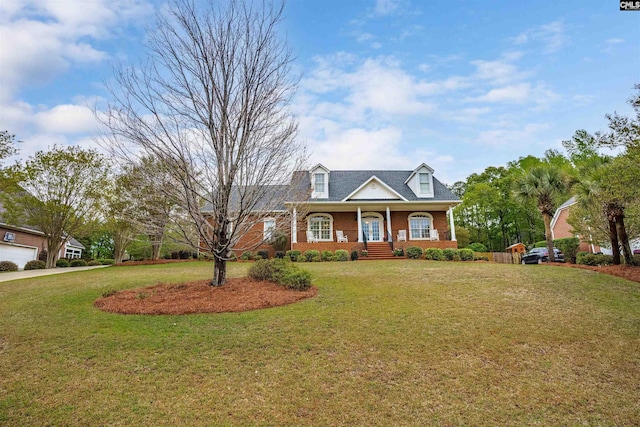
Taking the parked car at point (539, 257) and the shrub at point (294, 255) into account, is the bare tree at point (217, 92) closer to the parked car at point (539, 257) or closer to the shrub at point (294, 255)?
the shrub at point (294, 255)

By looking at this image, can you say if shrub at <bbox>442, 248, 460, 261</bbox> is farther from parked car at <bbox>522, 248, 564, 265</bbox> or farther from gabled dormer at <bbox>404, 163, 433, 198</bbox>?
gabled dormer at <bbox>404, 163, 433, 198</bbox>

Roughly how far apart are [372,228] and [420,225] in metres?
3.48

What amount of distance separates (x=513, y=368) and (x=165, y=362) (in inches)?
201

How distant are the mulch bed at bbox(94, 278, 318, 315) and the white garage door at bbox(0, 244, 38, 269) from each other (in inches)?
766

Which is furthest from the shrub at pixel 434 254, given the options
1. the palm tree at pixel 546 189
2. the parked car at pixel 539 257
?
the palm tree at pixel 546 189

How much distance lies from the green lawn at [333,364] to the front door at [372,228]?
14914mm

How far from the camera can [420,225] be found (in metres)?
23.4

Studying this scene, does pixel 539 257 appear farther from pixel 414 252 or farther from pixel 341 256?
pixel 341 256

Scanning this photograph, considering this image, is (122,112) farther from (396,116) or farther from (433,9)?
(396,116)

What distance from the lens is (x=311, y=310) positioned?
23.7 ft

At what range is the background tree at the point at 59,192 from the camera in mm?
18828

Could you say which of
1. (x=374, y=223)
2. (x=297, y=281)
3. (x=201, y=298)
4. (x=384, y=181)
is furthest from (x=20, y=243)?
(x=384, y=181)

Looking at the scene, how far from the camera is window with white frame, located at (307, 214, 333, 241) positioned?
913 inches

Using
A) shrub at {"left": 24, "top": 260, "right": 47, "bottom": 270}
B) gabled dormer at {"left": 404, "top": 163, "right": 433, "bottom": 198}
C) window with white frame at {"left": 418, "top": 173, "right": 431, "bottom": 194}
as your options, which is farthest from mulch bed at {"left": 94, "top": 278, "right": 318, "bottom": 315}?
window with white frame at {"left": 418, "top": 173, "right": 431, "bottom": 194}
